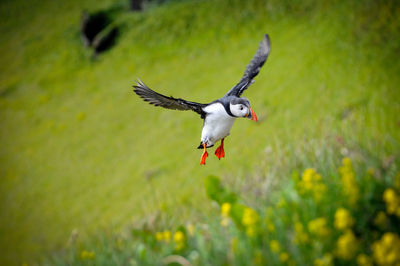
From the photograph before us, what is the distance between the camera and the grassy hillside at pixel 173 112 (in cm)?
473

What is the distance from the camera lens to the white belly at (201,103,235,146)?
28.2 inches

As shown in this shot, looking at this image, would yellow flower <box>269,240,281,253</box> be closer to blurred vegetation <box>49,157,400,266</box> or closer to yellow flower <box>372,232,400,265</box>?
blurred vegetation <box>49,157,400,266</box>

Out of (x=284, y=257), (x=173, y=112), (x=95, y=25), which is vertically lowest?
(x=284, y=257)

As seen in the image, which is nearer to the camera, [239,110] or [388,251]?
[239,110]

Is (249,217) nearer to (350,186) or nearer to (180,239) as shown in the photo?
(180,239)

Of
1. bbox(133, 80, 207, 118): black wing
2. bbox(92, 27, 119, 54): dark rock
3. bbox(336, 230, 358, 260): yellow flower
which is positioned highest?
bbox(92, 27, 119, 54): dark rock

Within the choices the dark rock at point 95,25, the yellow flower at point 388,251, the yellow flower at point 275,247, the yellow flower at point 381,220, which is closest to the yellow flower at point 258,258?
the yellow flower at point 275,247

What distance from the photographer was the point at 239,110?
2.06 ft

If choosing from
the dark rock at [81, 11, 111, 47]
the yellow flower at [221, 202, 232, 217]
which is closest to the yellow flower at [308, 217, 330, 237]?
the yellow flower at [221, 202, 232, 217]

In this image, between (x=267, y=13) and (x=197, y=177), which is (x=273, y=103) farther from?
(x=197, y=177)

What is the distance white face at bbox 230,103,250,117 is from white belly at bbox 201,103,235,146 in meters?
0.04

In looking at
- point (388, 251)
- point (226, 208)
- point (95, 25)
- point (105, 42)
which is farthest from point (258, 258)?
point (95, 25)

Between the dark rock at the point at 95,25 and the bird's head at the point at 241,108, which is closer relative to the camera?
the bird's head at the point at 241,108

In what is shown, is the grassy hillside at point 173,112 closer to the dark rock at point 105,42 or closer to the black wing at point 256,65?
the dark rock at point 105,42
